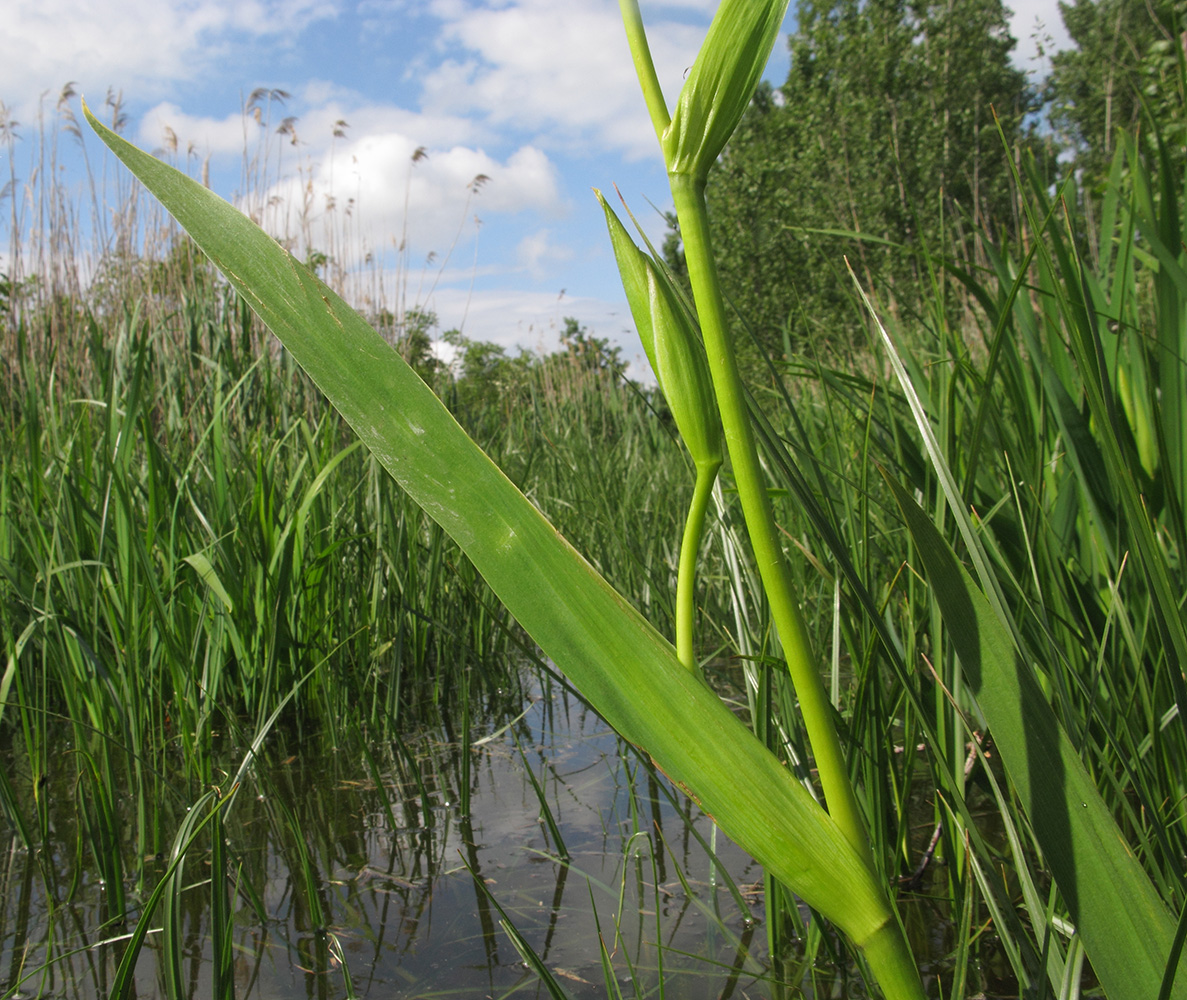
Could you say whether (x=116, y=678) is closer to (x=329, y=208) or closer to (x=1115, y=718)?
(x=1115, y=718)

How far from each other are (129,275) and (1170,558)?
441 cm

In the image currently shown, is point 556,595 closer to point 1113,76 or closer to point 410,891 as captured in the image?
point 410,891

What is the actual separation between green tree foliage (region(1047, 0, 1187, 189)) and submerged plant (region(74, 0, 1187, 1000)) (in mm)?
309

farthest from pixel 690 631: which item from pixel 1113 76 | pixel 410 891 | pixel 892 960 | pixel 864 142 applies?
pixel 864 142

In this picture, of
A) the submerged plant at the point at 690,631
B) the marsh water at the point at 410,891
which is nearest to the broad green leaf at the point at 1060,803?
the submerged plant at the point at 690,631

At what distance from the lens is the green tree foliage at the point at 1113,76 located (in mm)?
1090

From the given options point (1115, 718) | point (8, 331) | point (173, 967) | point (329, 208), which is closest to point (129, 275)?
point (8, 331)

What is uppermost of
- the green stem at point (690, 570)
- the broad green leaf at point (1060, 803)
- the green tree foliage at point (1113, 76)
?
the green tree foliage at point (1113, 76)

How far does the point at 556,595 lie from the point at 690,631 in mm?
69

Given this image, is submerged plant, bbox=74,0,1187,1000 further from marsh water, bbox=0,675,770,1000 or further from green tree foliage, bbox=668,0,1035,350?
green tree foliage, bbox=668,0,1035,350

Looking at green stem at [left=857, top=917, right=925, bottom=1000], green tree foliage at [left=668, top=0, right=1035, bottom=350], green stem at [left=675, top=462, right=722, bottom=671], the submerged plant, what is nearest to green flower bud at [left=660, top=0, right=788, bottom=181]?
the submerged plant

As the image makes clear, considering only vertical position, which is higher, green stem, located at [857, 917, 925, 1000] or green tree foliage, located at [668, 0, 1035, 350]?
green tree foliage, located at [668, 0, 1035, 350]

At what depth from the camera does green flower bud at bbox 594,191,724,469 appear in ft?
1.22

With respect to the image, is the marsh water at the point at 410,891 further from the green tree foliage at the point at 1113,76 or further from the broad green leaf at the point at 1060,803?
the green tree foliage at the point at 1113,76
